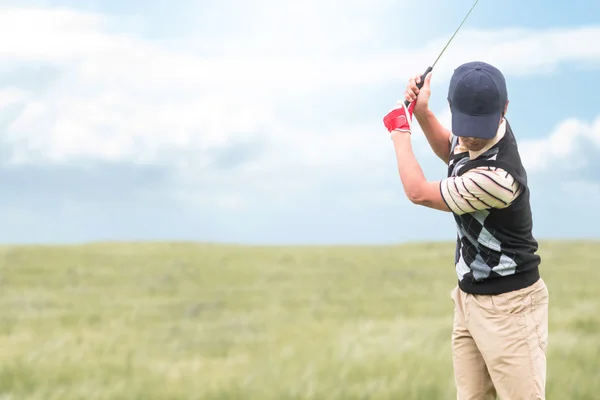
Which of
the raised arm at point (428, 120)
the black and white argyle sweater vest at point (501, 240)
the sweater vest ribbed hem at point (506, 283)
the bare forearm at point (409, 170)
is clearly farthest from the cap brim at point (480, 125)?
the sweater vest ribbed hem at point (506, 283)

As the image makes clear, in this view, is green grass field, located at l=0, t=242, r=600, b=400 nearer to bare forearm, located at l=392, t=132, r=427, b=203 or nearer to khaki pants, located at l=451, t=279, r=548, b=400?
khaki pants, located at l=451, t=279, r=548, b=400

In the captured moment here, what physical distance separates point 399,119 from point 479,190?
45cm

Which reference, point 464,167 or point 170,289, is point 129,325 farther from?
point 464,167

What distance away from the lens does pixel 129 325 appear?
7.73 metres

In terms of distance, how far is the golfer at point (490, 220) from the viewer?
9.80 feet

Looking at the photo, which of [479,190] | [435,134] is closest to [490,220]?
[479,190]

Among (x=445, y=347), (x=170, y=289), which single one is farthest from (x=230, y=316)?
(x=445, y=347)

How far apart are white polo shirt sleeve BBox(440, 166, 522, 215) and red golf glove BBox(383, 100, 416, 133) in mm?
289

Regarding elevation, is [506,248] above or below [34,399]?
above

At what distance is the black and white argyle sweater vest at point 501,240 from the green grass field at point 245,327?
1.83 m

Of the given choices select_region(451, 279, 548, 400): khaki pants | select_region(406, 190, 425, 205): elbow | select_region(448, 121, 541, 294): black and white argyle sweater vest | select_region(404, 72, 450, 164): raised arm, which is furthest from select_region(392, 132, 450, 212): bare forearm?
select_region(451, 279, 548, 400): khaki pants

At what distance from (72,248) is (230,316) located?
8.75 m

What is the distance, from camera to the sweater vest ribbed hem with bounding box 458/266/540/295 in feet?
10.3

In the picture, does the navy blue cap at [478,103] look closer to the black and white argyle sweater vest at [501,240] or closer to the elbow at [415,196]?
the black and white argyle sweater vest at [501,240]
